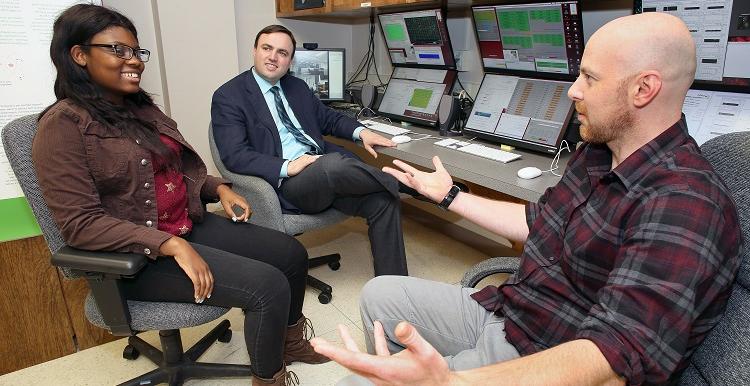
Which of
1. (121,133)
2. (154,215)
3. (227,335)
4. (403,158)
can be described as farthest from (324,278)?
(121,133)

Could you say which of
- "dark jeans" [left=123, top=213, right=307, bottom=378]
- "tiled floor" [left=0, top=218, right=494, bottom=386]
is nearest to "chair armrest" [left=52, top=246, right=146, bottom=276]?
"dark jeans" [left=123, top=213, right=307, bottom=378]

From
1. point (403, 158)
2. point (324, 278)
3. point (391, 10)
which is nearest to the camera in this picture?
point (403, 158)

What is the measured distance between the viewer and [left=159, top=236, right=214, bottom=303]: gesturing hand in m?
1.23

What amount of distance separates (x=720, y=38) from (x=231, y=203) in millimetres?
1701

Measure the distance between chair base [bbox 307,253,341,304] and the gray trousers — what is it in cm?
91

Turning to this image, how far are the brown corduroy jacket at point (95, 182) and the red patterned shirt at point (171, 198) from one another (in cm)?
6

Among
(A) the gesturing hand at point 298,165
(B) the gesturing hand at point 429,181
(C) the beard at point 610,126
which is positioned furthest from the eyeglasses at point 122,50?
(C) the beard at point 610,126

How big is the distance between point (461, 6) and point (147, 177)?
1902mm

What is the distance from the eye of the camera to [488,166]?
1773 mm

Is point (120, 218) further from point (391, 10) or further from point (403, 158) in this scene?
point (391, 10)

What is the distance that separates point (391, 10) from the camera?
279 centimetres

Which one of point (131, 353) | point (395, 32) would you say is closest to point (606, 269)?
point (131, 353)

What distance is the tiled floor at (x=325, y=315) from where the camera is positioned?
5.49ft

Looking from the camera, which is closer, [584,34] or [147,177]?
[147,177]
